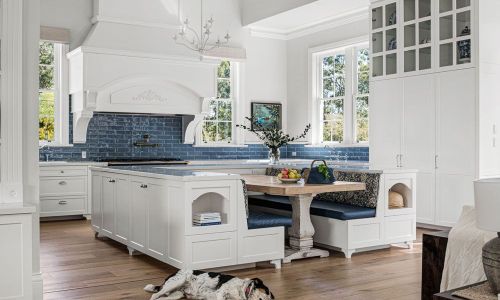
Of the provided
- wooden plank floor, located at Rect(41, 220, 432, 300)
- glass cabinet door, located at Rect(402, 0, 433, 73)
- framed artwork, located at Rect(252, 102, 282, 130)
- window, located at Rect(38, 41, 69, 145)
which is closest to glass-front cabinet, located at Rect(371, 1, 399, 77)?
glass cabinet door, located at Rect(402, 0, 433, 73)

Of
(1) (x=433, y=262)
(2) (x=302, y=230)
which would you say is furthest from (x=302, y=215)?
(1) (x=433, y=262)

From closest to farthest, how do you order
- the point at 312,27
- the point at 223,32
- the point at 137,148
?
1. the point at 137,148
2. the point at 223,32
3. the point at 312,27

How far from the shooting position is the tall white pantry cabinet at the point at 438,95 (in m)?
6.79

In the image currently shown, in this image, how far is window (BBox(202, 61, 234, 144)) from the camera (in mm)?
10375

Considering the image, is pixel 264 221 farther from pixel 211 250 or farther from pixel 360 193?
pixel 360 193

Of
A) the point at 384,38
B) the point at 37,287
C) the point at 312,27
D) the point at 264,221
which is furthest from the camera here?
the point at 312,27

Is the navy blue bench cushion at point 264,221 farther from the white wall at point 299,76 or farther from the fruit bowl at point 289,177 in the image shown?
the white wall at point 299,76

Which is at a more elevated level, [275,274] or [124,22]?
[124,22]

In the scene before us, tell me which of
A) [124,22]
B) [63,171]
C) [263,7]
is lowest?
[63,171]

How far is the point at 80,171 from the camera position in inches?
332

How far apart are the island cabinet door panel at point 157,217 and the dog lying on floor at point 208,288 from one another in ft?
2.53

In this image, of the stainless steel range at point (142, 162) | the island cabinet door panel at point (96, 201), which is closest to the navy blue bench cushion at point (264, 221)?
the island cabinet door panel at point (96, 201)

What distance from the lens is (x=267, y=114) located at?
10812mm

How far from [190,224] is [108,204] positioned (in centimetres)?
201
